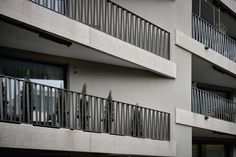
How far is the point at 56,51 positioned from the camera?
16.5 m

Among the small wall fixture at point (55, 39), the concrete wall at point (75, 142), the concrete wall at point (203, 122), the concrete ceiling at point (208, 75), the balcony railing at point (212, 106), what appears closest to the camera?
the concrete wall at point (75, 142)

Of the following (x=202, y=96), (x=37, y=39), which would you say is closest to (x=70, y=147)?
(x=37, y=39)

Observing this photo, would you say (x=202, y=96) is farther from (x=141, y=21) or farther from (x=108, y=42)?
(x=108, y=42)

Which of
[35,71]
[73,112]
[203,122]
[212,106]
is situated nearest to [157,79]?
[203,122]

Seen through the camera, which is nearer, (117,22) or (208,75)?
(117,22)

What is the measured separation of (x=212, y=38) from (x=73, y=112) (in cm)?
1053

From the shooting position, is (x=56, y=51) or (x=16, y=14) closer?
(x=16, y=14)

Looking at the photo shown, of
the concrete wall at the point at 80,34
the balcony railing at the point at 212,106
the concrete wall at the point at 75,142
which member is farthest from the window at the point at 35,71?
the balcony railing at the point at 212,106

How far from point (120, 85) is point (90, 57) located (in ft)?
7.37

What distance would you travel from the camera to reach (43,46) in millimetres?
15766

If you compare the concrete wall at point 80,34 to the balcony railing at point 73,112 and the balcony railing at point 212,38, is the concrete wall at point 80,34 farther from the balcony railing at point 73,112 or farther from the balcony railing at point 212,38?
the balcony railing at point 212,38

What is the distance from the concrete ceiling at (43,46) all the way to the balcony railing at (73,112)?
1392 mm

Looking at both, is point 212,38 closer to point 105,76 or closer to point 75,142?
point 105,76

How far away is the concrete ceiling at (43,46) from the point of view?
14.2 metres
